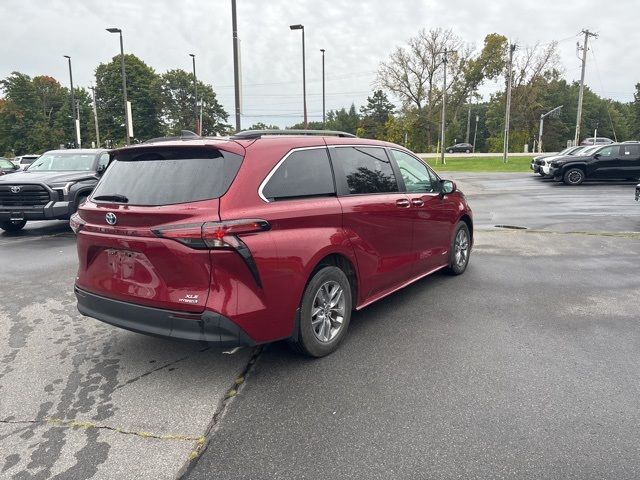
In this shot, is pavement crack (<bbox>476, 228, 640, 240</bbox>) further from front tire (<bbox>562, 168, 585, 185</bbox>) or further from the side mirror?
front tire (<bbox>562, 168, 585, 185</bbox>)

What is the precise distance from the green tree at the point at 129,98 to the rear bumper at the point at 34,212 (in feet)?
211

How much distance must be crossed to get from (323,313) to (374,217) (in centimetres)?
106

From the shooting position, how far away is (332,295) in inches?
161

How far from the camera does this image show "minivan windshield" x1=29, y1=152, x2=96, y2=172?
11.5 m

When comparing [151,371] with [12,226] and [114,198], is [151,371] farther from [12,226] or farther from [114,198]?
[12,226]

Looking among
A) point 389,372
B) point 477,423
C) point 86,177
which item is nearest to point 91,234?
point 389,372

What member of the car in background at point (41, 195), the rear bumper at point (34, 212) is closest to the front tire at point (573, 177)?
the car in background at point (41, 195)

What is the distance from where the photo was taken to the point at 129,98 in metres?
73.4

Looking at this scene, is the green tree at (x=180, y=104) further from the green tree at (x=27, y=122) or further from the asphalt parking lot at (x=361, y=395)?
the asphalt parking lot at (x=361, y=395)

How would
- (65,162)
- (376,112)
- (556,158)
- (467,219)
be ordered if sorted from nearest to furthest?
(467,219)
(65,162)
(556,158)
(376,112)

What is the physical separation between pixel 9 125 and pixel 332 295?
8356 cm

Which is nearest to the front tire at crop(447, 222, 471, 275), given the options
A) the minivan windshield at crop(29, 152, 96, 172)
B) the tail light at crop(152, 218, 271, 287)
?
the tail light at crop(152, 218, 271, 287)

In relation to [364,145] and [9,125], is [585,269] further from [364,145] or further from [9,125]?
[9,125]

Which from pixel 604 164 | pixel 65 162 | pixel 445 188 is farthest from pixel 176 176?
pixel 604 164
